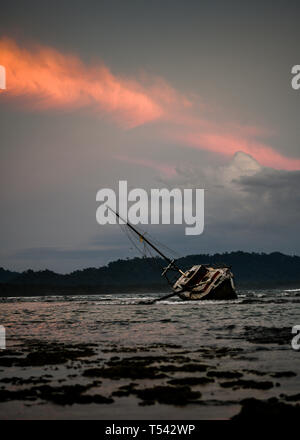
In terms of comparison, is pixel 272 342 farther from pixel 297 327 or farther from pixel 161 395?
pixel 161 395

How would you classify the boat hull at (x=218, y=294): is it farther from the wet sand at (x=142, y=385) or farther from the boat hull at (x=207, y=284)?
the wet sand at (x=142, y=385)

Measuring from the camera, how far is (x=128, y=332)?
104 ft

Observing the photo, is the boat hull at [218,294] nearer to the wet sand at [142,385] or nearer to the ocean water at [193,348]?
the ocean water at [193,348]

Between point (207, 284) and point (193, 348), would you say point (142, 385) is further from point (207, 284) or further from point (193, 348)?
point (207, 284)

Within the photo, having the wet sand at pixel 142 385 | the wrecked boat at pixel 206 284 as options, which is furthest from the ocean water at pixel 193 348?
the wrecked boat at pixel 206 284

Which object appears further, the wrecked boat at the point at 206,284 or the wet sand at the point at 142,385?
the wrecked boat at the point at 206,284

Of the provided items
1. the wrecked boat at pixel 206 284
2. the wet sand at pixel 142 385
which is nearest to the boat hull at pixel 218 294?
the wrecked boat at pixel 206 284

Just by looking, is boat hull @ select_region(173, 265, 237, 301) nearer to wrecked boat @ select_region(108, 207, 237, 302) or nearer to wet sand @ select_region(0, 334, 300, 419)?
wrecked boat @ select_region(108, 207, 237, 302)

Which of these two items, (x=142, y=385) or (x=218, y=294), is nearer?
(x=142, y=385)

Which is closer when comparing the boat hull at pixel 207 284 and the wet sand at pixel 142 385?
the wet sand at pixel 142 385

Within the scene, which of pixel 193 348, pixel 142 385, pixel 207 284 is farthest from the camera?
pixel 207 284

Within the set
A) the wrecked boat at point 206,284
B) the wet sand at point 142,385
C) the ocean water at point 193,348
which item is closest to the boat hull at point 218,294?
the wrecked boat at point 206,284

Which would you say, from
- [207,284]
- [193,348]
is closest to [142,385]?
[193,348]

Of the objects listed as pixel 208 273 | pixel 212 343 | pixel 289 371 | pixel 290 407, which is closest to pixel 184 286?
pixel 208 273
